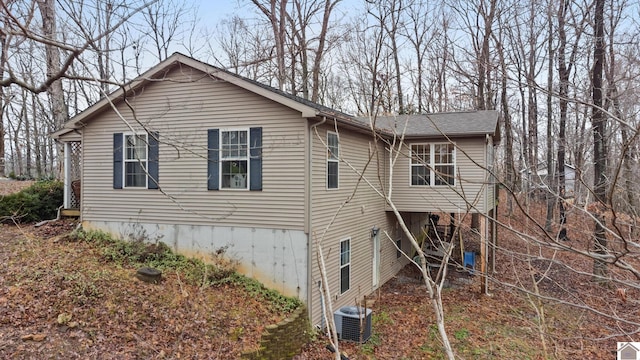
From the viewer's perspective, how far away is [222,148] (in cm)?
951

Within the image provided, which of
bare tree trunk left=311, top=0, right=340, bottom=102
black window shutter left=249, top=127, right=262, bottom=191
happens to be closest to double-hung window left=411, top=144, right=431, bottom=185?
black window shutter left=249, top=127, right=262, bottom=191

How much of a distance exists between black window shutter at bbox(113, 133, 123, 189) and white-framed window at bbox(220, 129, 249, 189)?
9.98 ft

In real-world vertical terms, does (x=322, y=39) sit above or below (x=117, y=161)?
above

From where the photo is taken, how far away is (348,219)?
10398mm

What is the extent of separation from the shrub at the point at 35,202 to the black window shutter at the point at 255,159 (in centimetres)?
782

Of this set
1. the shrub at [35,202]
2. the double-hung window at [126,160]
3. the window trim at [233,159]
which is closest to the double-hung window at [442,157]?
the window trim at [233,159]

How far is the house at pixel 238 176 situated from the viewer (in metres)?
8.76

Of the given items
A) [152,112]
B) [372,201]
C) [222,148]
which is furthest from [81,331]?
[372,201]

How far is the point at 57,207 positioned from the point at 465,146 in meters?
12.9

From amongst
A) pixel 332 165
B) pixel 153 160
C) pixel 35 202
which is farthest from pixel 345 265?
pixel 35 202

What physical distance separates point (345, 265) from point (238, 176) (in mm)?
3504

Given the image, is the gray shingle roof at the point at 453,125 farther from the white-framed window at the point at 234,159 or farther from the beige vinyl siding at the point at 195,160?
the white-framed window at the point at 234,159

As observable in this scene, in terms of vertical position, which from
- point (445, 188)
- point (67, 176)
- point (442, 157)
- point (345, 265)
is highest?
point (442, 157)

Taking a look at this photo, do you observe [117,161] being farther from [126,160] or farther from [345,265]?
[345,265]
